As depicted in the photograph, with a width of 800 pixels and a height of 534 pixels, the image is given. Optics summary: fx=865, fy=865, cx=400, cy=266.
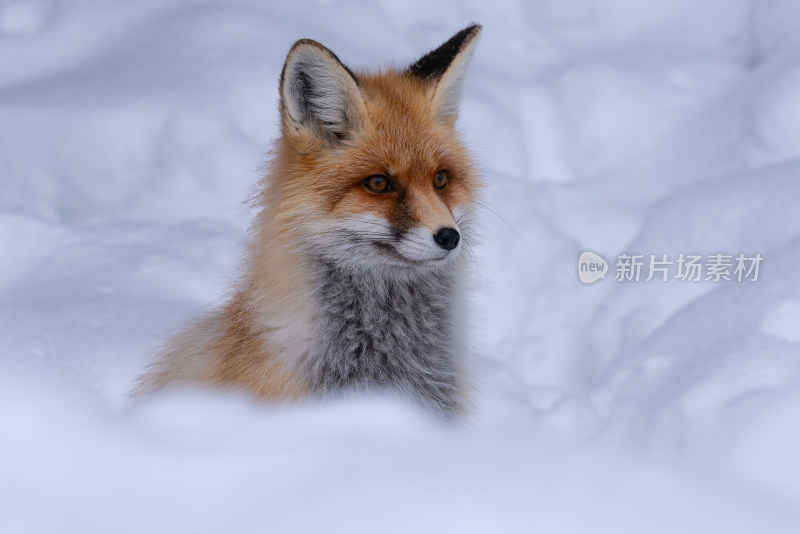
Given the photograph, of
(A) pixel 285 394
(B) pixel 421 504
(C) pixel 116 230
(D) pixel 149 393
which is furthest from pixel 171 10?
(B) pixel 421 504

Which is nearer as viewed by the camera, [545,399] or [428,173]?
[428,173]

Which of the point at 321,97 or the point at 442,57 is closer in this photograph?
the point at 321,97

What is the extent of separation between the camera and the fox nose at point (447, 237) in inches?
85.5

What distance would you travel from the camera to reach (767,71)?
462cm

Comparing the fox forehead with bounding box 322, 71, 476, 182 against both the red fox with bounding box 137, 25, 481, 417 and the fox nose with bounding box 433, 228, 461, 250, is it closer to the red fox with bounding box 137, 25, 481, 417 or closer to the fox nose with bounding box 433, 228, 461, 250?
the red fox with bounding box 137, 25, 481, 417

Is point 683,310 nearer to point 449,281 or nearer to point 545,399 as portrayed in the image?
point 545,399

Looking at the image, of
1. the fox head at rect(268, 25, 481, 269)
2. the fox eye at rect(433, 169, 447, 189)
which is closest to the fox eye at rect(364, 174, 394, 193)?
the fox head at rect(268, 25, 481, 269)

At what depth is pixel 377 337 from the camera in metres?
2.38

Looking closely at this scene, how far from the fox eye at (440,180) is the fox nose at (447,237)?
0.25 metres

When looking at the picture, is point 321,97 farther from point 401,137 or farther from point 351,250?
point 351,250

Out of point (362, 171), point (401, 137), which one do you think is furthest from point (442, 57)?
point (362, 171)

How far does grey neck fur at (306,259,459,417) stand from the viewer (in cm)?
232

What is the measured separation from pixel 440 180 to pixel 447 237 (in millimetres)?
291

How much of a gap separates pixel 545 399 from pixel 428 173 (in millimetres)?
1480
